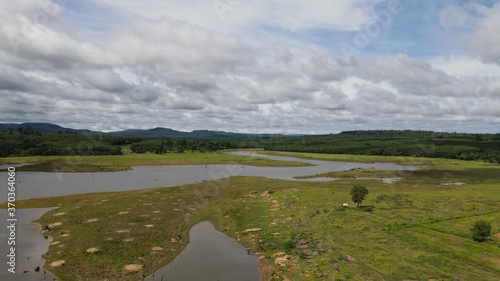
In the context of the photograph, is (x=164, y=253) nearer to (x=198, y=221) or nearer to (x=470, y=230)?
(x=198, y=221)

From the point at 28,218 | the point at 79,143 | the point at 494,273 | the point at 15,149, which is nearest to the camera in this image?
the point at 494,273

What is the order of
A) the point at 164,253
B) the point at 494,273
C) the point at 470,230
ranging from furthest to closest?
the point at 470,230
the point at 164,253
the point at 494,273

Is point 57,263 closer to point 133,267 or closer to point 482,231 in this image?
point 133,267

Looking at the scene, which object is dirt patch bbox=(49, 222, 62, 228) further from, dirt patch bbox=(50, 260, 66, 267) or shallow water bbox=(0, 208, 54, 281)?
dirt patch bbox=(50, 260, 66, 267)

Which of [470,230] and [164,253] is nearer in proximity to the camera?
[164,253]

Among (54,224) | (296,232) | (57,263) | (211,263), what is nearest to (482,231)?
(296,232)

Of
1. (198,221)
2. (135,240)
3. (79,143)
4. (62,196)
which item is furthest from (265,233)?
(79,143)
